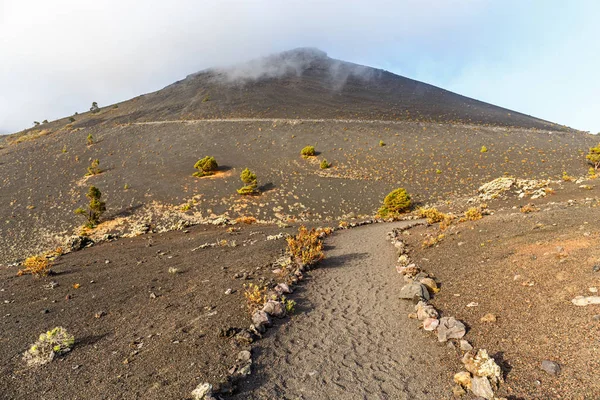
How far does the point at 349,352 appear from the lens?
6230 millimetres

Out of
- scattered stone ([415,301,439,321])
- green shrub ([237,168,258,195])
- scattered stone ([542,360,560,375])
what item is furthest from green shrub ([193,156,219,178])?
scattered stone ([542,360,560,375])

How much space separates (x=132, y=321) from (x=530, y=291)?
9.52 metres

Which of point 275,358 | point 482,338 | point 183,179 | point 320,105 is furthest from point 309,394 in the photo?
point 320,105

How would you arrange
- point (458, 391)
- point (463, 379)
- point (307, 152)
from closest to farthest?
point (458, 391) → point (463, 379) → point (307, 152)

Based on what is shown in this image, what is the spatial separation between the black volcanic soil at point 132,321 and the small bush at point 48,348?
0.47 ft

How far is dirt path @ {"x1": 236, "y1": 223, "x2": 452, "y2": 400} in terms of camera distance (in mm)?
5094

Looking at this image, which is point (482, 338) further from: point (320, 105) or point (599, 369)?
point (320, 105)

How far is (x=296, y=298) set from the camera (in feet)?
29.2

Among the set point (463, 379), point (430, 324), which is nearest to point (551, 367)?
point (463, 379)

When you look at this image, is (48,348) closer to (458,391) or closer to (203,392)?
(203,392)

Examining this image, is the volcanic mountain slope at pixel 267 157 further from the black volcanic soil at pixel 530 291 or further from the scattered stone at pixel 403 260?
the black volcanic soil at pixel 530 291

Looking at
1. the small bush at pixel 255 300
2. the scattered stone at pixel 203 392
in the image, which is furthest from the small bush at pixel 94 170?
the scattered stone at pixel 203 392

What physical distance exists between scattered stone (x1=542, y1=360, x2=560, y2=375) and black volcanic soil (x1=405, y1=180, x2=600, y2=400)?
8 centimetres

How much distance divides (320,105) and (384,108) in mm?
13265
